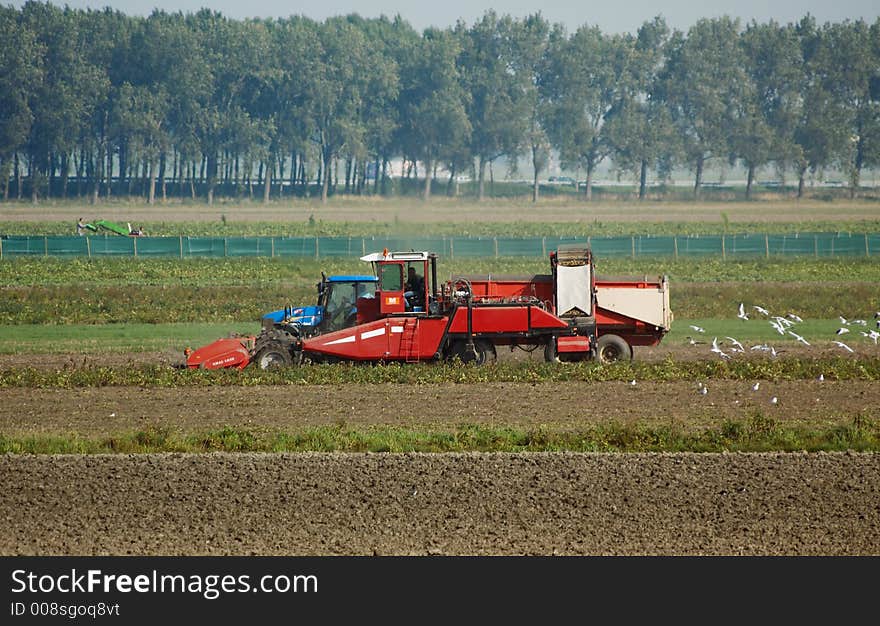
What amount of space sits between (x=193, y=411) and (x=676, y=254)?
129ft

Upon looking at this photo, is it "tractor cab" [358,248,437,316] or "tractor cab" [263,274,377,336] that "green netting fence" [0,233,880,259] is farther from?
"tractor cab" [358,248,437,316]

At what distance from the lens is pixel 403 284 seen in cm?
2555

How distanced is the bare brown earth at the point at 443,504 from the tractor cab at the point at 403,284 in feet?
26.9

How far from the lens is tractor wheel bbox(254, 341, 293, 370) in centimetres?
2558

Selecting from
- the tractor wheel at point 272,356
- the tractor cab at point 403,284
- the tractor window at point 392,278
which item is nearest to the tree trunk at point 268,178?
the tractor wheel at point 272,356

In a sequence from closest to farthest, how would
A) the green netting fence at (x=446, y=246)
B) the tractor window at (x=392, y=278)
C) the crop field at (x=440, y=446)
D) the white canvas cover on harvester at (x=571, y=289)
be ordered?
the crop field at (x=440, y=446) → the tractor window at (x=392, y=278) → the white canvas cover on harvester at (x=571, y=289) → the green netting fence at (x=446, y=246)

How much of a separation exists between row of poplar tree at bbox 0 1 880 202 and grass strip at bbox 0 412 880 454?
320 ft

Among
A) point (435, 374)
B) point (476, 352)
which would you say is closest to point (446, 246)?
point (476, 352)

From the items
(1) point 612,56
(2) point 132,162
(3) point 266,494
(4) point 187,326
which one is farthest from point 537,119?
(3) point 266,494

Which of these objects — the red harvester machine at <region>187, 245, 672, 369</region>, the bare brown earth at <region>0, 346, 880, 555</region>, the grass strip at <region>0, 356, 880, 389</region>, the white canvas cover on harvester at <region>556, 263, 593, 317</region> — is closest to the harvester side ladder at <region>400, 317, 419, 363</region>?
the red harvester machine at <region>187, 245, 672, 369</region>

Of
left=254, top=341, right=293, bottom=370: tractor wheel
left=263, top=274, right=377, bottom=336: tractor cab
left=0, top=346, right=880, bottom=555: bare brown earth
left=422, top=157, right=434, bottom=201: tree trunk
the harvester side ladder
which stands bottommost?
left=0, top=346, right=880, bottom=555: bare brown earth

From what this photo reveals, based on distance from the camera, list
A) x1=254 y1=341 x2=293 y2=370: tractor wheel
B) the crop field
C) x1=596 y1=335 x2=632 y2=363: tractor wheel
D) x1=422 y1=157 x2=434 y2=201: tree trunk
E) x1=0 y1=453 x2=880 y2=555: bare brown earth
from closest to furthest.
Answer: x1=0 y1=453 x2=880 y2=555: bare brown earth
the crop field
x1=254 y1=341 x2=293 y2=370: tractor wheel
x1=596 y1=335 x2=632 y2=363: tractor wheel
x1=422 y1=157 x2=434 y2=201: tree trunk

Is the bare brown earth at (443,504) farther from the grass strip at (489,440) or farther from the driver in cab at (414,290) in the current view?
the driver in cab at (414,290)

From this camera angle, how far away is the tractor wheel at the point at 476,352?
2598 centimetres
